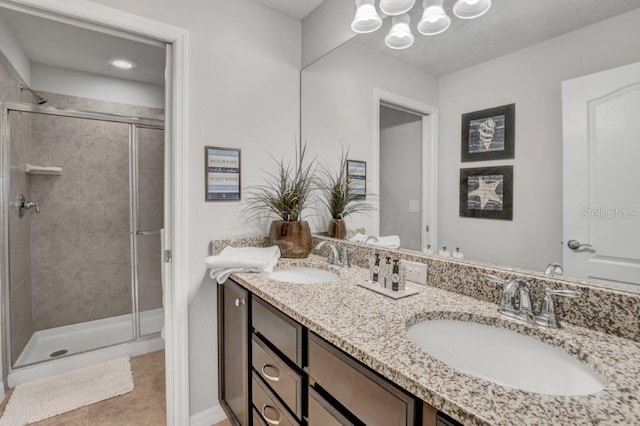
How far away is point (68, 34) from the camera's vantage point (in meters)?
2.04

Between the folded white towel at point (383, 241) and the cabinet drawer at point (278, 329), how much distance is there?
65 centimetres

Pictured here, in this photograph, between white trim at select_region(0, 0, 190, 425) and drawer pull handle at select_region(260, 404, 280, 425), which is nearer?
drawer pull handle at select_region(260, 404, 280, 425)

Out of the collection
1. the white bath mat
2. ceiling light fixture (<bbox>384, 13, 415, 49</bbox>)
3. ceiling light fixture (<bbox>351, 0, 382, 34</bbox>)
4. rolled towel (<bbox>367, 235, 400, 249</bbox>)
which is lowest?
the white bath mat

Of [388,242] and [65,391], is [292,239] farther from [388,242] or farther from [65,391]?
[65,391]

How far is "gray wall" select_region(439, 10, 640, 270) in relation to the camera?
822 millimetres

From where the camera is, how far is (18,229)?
86.6 inches

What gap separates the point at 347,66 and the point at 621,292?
5.06 feet

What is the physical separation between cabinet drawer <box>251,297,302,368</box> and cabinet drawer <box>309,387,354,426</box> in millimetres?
105

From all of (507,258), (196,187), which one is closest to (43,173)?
(196,187)

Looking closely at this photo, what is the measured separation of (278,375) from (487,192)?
0.98 meters

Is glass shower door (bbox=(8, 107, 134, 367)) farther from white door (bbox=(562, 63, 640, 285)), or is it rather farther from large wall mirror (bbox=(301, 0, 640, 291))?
white door (bbox=(562, 63, 640, 285))

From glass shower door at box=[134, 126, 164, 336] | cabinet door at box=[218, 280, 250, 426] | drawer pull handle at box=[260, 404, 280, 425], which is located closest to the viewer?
drawer pull handle at box=[260, 404, 280, 425]

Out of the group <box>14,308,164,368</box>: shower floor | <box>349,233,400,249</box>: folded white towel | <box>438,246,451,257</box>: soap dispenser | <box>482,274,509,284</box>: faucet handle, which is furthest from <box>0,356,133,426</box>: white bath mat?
<box>482,274,509,284</box>: faucet handle

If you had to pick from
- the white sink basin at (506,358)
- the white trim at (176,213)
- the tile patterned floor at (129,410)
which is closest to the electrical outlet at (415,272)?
the white sink basin at (506,358)
